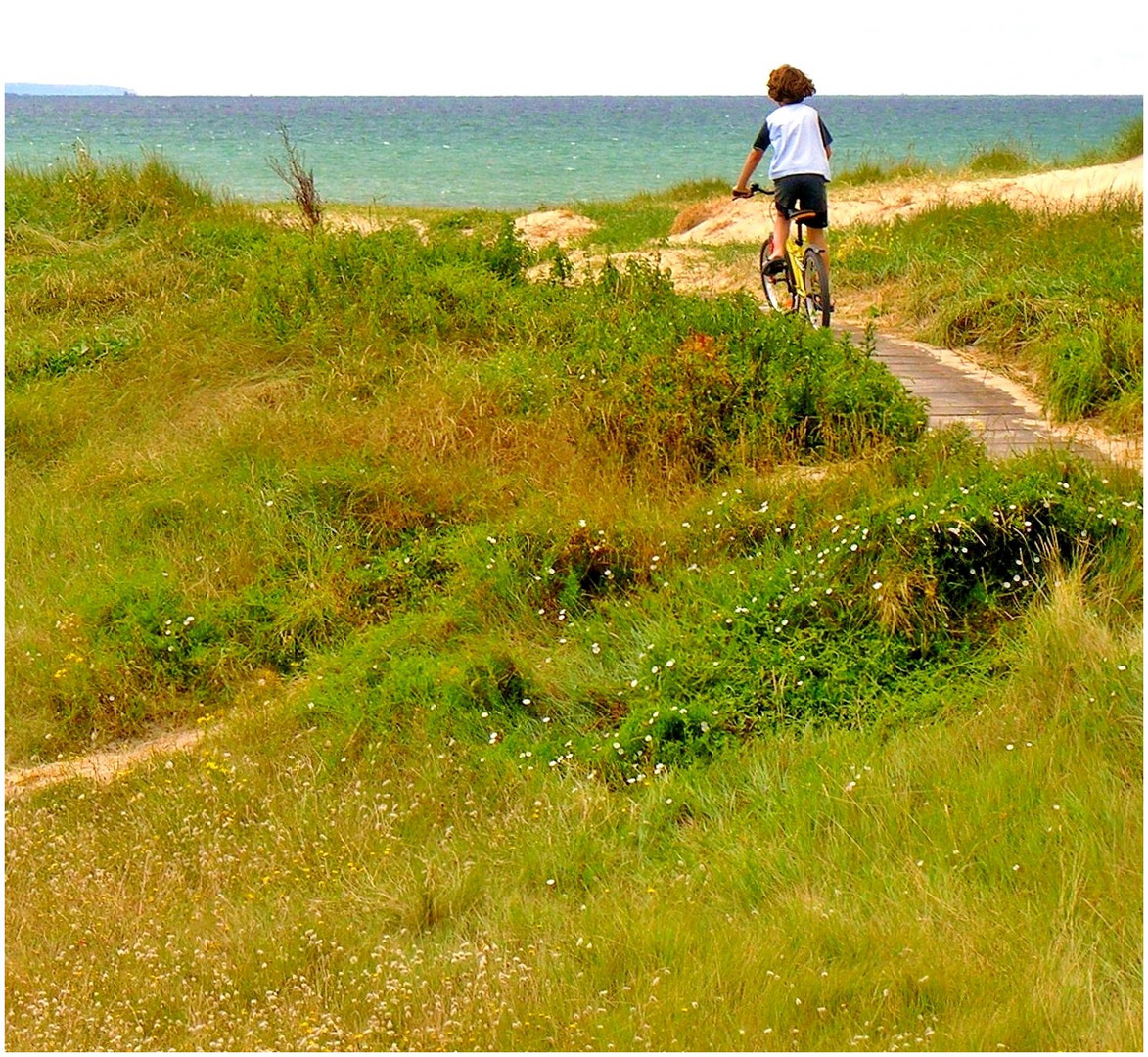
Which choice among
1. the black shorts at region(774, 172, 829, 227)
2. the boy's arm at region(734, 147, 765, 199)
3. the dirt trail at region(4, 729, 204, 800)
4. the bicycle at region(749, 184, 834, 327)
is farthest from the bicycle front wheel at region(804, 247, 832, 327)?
the dirt trail at region(4, 729, 204, 800)

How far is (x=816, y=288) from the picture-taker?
8961 mm

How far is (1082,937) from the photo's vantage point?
3547 mm

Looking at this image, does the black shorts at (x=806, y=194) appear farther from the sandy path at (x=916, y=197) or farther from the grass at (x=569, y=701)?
the sandy path at (x=916, y=197)

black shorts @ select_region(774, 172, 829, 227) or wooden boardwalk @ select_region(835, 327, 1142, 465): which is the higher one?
black shorts @ select_region(774, 172, 829, 227)

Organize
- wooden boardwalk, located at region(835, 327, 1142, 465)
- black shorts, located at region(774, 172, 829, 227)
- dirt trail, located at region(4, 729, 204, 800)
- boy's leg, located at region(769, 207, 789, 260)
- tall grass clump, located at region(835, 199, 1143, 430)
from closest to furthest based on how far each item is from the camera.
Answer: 1. dirt trail, located at region(4, 729, 204, 800)
2. wooden boardwalk, located at region(835, 327, 1142, 465)
3. tall grass clump, located at region(835, 199, 1143, 430)
4. black shorts, located at region(774, 172, 829, 227)
5. boy's leg, located at region(769, 207, 789, 260)

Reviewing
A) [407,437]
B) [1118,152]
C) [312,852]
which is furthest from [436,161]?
[312,852]

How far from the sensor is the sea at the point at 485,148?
34125mm

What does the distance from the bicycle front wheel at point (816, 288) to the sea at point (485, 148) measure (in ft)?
27.6

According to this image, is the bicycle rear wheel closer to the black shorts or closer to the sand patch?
the black shorts

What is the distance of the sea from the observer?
3412cm

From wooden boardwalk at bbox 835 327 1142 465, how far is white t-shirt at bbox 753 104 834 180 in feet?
4.35

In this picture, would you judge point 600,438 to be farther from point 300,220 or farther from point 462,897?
point 300,220

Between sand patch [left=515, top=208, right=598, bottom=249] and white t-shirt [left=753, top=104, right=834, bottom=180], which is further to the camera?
sand patch [left=515, top=208, right=598, bottom=249]
